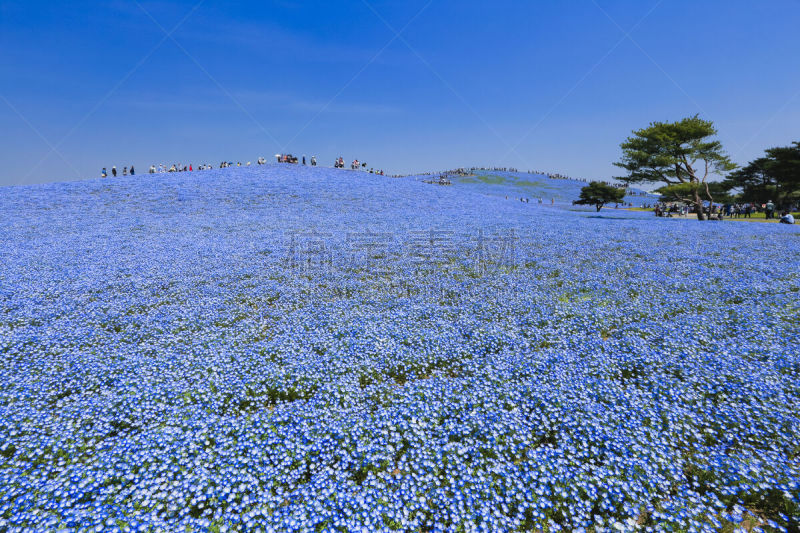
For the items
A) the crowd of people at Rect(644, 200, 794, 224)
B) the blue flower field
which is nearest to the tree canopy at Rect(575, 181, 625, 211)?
the crowd of people at Rect(644, 200, 794, 224)

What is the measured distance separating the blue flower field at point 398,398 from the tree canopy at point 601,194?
36933mm

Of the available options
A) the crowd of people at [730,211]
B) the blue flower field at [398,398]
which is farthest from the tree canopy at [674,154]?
the blue flower field at [398,398]

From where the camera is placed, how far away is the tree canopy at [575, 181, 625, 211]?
150 ft

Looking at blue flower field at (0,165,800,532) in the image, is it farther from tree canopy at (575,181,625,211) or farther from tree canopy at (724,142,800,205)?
tree canopy at (724,142,800,205)

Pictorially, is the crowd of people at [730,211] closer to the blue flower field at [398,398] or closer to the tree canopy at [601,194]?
the tree canopy at [601,194]

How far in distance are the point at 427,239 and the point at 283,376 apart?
13.9 meters

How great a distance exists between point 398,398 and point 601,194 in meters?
51.5

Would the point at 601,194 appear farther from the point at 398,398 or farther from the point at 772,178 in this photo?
the point at 398,398

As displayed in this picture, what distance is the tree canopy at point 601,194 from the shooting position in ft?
150

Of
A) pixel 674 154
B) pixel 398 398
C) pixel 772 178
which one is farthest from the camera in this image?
pixel 772 178

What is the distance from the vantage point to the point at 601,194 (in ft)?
155

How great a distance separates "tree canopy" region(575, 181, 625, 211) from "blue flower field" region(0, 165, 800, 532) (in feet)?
121

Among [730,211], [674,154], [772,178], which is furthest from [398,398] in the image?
[772,178]

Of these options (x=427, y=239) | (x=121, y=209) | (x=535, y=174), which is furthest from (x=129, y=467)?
(x=535, y=174)
